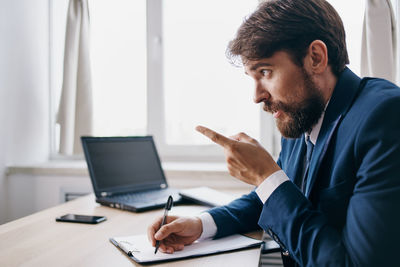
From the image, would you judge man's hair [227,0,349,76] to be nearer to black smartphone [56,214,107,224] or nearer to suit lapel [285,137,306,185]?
suit lapel [285,137,306,185]

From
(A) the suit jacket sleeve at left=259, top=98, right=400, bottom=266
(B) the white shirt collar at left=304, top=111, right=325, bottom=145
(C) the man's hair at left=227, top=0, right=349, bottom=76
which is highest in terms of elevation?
(C) the man's hair at left=227, top=0, right=349, bottom=76

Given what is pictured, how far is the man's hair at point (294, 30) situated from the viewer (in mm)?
972

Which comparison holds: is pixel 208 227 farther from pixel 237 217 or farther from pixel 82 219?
pixel 82 219

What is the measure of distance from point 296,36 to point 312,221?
0.46 metres

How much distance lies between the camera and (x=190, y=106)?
7.99 feet

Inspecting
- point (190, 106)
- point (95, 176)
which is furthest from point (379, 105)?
point (190, 106)

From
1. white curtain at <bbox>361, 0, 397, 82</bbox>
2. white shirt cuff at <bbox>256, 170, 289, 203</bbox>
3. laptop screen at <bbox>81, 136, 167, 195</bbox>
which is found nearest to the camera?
white shirt cuff at <bbox>256, 170, 289, 203</bbox>

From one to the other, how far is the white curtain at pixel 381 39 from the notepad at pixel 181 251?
1.28 meters

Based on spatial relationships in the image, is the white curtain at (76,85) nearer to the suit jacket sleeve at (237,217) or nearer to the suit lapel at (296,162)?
the suit jacket sleeve at (237,217)

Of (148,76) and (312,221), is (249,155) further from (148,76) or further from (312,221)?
(148,76)

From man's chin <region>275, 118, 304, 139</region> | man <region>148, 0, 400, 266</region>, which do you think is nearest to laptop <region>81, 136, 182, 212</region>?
man <region>148, 0, 400, 266</region>

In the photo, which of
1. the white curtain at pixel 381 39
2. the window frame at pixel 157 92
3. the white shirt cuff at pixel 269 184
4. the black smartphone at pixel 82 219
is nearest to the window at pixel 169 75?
the window frame at pixel 157 92

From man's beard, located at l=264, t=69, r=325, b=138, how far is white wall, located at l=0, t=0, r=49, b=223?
71.8 inches

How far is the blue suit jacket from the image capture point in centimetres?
72
